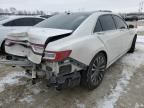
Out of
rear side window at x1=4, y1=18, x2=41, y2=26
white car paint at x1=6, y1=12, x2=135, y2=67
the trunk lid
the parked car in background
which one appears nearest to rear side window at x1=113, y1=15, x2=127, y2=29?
white car paint at x1=6, y1=12, x2=135, y2=67

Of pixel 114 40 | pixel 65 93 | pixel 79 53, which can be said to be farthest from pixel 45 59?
pixel 114 40

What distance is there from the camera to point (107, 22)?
13.4ft

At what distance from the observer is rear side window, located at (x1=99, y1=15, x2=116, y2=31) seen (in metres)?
3.81

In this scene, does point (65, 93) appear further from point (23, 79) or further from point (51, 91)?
point (23, 79)

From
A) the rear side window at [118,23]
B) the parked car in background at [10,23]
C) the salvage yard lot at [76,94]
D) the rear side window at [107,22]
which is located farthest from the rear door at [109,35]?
the parked car in background at [10,23]

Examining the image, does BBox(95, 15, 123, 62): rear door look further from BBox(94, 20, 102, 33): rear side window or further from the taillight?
the taillight

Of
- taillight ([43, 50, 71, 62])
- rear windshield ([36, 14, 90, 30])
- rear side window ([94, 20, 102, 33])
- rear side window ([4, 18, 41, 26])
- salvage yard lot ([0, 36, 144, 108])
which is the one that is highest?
rear windshield ([36, 14, 90, 30])

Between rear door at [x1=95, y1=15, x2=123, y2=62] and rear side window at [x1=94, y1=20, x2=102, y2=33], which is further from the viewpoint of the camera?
rear door at [x1=95, y1=15, x2=123, y2=62]

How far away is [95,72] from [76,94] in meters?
0.59

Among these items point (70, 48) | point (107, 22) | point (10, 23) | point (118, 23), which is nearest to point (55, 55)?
point (70, 48)

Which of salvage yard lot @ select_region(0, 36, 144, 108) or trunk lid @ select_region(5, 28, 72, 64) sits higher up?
trunk lid @ select_region(5, 28, 72, 64)

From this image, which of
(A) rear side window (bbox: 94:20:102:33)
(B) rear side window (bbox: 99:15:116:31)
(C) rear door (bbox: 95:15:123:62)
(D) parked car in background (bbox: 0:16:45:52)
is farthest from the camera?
(D) parked car in background (bbox: 0:16:45:52)

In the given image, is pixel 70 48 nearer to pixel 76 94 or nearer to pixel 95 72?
pixel 95 72

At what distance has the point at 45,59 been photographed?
8.56ft
